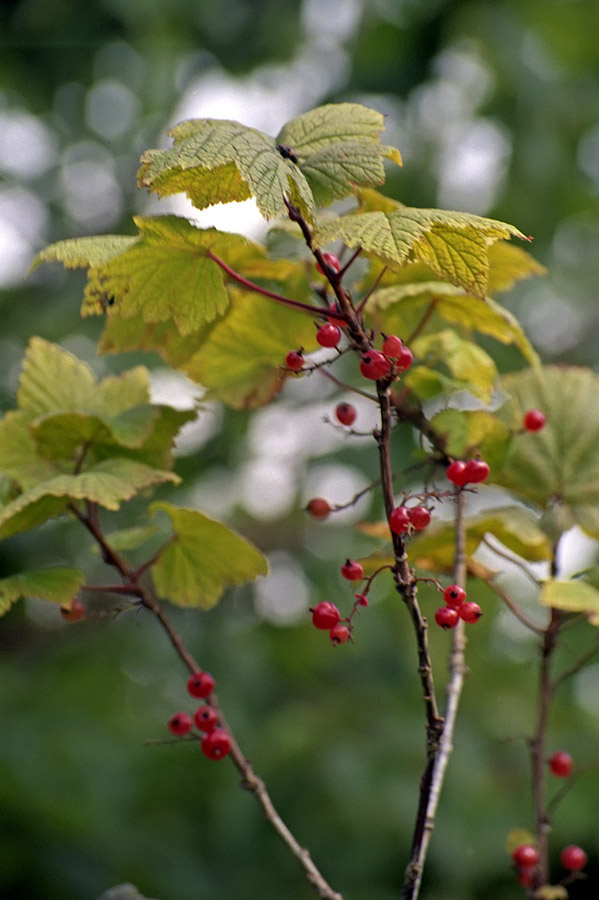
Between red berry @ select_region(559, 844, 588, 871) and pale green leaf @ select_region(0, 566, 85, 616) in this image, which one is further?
red berry @ select_region(559, 844, 588, 871)

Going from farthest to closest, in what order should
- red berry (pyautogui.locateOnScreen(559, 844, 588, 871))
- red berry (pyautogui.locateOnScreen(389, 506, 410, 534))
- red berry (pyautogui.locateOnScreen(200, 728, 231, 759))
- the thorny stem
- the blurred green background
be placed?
the blurred green background, red berry (pyautogui.locateOnScreen(559, 844, 588, 871)), red berry (pyautogui.locateOnScreen(200, 728, 231, 759)), the thorny stem, red berry (pyautogui.locateOnScreen(389, 506, 410, 534))

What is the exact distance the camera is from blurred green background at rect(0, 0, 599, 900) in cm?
225

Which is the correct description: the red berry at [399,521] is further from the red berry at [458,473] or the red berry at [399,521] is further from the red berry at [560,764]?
the red berry at [560,764]

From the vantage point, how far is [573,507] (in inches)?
36.8

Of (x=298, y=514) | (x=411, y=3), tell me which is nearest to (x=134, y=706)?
(x=298, y=514)

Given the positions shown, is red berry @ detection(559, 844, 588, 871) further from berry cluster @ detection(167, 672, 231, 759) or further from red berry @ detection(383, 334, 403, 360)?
red berry @ detection(383, 334, 403, 360)

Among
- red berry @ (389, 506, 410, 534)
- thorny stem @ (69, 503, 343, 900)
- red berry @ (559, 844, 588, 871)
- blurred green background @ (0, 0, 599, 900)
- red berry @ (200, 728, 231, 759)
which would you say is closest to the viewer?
red berry @ (389, 506, 410, 534)

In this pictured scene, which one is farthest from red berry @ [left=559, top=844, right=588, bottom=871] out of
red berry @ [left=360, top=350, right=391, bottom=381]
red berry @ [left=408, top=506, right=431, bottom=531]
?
red berry @ [left=360, top=350, right=391, bottom=381]

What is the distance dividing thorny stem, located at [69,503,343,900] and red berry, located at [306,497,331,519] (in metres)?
0.18

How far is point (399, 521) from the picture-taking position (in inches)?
22.3

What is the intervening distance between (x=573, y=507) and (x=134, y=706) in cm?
267

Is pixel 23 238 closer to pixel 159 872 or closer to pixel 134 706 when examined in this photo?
pixel 134 706

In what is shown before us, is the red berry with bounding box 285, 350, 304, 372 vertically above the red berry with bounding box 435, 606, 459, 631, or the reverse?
the red berry with bounding box 285, 350, 304, 372

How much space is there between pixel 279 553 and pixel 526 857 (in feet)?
8.91
